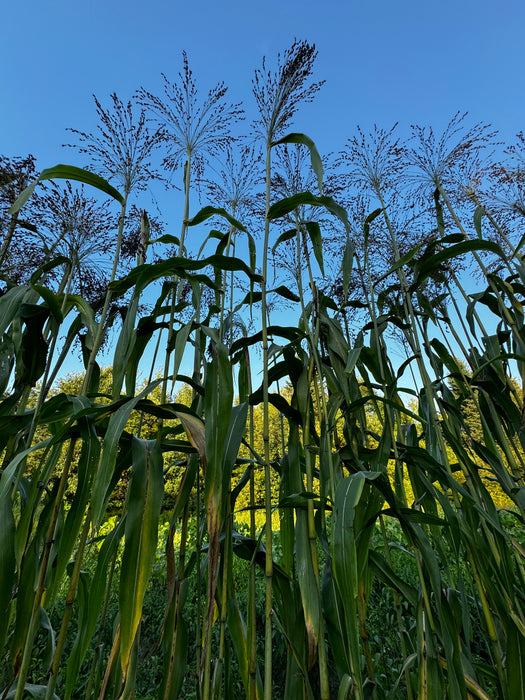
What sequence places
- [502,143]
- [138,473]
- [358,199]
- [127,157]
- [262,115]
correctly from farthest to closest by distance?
[502,143] < [358,199] < [127,157] < [262,115] < [138,473]

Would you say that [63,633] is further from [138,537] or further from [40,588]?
[138,537]

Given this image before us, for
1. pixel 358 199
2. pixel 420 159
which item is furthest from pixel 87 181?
pixel 420 159

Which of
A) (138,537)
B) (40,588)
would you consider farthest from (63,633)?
(138,537)

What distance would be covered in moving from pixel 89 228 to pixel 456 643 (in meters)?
1.41

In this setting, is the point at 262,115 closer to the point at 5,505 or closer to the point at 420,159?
the point at 420,159

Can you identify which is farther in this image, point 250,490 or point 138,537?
point 250,490

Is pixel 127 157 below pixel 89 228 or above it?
above

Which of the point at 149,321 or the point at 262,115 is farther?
the point at 262,115

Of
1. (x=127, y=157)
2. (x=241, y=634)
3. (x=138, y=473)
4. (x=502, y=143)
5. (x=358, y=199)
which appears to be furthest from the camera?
(x=502, y=143)

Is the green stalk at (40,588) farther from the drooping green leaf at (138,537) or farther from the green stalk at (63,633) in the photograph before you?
the drooping green leaf at (138,537)

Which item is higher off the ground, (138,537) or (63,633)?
(138,537)

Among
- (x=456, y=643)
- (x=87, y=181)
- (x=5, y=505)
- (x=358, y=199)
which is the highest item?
(x=358, y=199)

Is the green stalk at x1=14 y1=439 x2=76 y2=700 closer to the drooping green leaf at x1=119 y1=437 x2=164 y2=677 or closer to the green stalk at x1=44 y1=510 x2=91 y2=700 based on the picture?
the green stalk at x1=44 y1=510 x2=91 y2=700

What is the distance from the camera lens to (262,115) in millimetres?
1003
